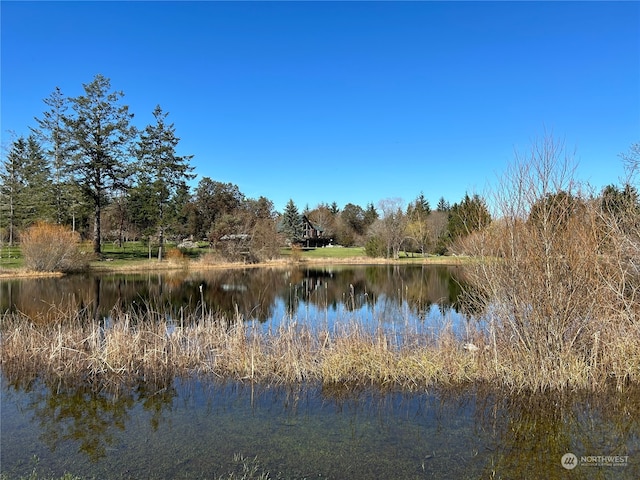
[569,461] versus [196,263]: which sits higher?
[196,263]

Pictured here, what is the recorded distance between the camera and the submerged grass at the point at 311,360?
6.23 m

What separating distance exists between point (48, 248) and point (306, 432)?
2646cm

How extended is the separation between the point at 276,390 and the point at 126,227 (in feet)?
160

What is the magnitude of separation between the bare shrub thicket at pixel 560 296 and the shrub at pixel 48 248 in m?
27.1

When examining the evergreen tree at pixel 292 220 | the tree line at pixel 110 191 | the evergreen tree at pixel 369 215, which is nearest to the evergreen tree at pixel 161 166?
the tree line at pixel 110 191

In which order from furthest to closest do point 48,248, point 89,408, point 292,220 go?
1. point 292,220
2. point 48,248
3. point 89,408

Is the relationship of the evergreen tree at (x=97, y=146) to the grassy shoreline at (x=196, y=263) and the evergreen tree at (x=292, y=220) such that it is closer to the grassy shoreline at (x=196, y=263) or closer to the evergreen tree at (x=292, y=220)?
the grassy shoreline at (x=196, y=263)

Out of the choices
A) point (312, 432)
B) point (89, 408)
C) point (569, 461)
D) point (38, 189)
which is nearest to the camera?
point (569, 461)

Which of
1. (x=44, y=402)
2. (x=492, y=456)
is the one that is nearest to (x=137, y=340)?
(x=44, y=402)

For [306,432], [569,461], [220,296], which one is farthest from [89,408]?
[220,296]

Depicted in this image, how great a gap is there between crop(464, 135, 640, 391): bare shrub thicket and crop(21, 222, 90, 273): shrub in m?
27.1

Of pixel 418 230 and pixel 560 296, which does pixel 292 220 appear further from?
pixel 560 296

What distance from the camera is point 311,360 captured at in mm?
7453

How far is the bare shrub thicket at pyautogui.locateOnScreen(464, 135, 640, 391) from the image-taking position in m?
6.12
